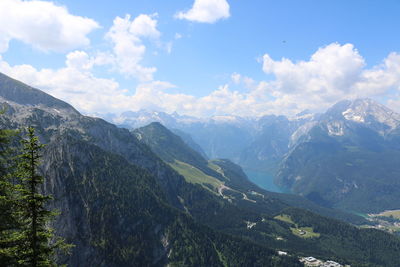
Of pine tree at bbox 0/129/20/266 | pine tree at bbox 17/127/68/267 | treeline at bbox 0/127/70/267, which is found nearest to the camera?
pine tree at bbox 0/129/20/266

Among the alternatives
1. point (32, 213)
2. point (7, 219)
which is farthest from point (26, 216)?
point (7, 219)

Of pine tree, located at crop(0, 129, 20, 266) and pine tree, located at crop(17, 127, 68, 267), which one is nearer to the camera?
pine tree, located at crop(0, 129, 20, 266)

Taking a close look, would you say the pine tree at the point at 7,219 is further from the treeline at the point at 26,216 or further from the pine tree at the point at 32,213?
the pine tree at the point at 32,213

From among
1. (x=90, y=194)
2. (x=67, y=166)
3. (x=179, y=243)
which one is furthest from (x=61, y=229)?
(x=179, y=243)

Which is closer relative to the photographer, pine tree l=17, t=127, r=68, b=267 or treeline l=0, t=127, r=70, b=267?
treeline l=0, t=127, r=70, b=267

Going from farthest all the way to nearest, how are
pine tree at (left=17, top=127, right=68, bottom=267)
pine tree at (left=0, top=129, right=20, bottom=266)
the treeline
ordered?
pine tree at (left=17, top=127, right=68, bottom=267)
the treeline
pine tree at (left=0, top=129, right=20, bottom=266)

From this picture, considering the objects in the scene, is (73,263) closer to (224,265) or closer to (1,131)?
(224,265)

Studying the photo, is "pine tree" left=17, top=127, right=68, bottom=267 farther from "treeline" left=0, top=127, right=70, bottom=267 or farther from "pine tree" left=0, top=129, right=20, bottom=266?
"pine tree" left=0, top=129, right=20, bottom=266

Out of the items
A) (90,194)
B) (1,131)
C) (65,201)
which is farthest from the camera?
(90,194)

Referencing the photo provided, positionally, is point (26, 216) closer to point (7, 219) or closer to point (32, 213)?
point (32, 213)

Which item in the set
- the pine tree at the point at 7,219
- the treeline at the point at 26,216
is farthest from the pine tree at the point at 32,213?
the pine tree at the point at 7,219

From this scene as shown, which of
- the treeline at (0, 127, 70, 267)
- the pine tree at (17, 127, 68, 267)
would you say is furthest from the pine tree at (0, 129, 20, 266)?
the pine tree at (17, 127, 68, 267)
